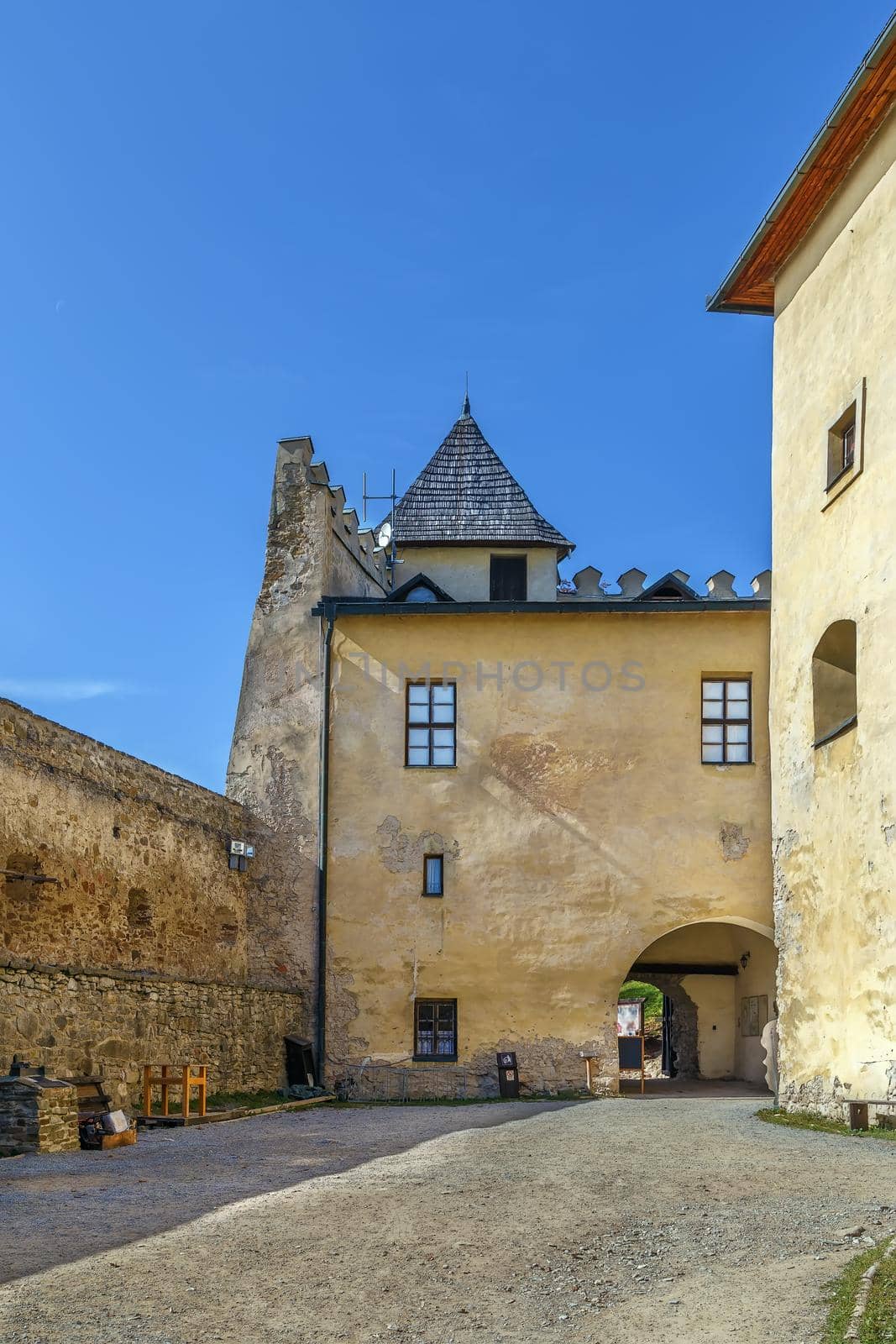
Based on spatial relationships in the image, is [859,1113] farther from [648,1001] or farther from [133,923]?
[648,1001]

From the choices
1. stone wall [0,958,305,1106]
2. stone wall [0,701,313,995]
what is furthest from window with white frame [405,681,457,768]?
stone wall [0,958,305,1106]

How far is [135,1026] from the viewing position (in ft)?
48.3

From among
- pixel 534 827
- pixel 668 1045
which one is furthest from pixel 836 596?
pixel 668 1045

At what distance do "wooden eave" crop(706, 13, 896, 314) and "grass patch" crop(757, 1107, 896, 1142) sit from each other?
29.1ft

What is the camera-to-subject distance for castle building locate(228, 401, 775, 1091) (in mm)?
18969

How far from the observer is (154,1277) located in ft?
20.7

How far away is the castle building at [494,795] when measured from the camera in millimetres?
18969

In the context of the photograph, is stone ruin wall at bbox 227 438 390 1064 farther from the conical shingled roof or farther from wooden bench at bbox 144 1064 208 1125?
the conical shingled roof

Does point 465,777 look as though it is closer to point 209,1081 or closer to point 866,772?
point 209,1081

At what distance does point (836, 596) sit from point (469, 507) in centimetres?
1562

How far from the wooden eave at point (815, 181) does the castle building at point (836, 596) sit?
0.06 ft

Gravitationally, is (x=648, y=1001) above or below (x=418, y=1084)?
below

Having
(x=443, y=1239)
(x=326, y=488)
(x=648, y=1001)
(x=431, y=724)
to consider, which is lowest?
(x=648, y=1001)

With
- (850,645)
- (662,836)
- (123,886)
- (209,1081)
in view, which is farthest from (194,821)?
(850,645)
